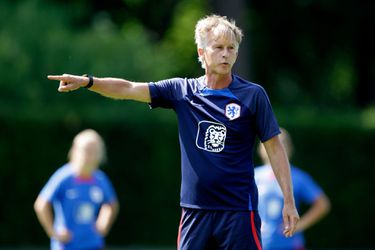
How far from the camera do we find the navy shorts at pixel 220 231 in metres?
6.68

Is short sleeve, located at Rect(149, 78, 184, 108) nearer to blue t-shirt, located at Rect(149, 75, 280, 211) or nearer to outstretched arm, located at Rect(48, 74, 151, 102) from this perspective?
outstretched arm, located at Rect(48, 74, 151, 102)

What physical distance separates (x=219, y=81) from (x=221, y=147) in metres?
0.49

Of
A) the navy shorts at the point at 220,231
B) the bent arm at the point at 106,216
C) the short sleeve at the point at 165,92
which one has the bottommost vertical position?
the bent arm at the point at 106,216

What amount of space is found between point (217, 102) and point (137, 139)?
12381 mm

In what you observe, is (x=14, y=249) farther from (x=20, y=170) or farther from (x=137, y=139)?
(x=137, y=139)

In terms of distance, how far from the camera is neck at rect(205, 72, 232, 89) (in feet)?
22.7

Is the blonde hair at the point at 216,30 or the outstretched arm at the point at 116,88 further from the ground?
the blonde hair at the point at 216,30

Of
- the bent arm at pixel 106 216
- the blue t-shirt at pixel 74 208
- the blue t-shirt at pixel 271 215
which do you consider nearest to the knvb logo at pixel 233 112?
the blue t-shirt at pixel 271 215

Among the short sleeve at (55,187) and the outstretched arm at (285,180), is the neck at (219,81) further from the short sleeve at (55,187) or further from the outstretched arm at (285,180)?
the short sleeve at (55,187)

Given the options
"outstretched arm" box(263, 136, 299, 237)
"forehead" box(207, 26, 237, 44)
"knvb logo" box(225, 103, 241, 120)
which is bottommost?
"outstretched arm" box(263, 136, 299, 237)

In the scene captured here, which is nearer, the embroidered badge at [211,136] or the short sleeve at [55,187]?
the embroidered badge at [211,136]

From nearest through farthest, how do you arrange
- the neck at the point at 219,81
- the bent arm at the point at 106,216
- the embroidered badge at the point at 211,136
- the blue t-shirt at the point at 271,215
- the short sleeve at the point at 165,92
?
the embroidered badge at the point at 211,136
the neck at the point at 219,81
the short sleeve at the point at 165,92
the blue t-shirt at the point at 271,215
the bent arm at the point at 106,216

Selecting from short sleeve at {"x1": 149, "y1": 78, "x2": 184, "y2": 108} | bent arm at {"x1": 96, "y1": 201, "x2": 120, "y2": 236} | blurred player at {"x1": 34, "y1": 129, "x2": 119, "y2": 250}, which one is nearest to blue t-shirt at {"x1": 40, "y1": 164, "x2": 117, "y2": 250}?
blurred player at {"x1": 34, "y1": 129, "x2": 119, "y2": 250}

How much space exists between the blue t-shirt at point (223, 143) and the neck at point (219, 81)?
0.04 meters
